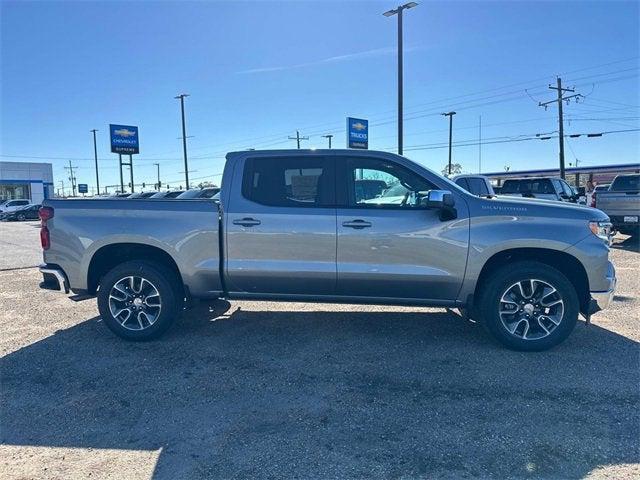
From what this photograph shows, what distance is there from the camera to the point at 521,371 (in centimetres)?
419

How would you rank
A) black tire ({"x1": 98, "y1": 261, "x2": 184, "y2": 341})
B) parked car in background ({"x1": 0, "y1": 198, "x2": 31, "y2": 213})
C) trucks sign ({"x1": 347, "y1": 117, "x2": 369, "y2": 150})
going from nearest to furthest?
black tire ({"x1": 98, "y1": 261, "x2": 184, "y2": 341}) < trucks sign ({"x1": 347, "y1": 117, "x2": 369, "y2": 150}) < parked car in background ({"x1": 0, "y1": 198, "x2": 31, "y2": 213})

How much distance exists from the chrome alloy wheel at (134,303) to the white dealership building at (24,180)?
58.7 metres

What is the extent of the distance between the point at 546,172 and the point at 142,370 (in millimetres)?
64113

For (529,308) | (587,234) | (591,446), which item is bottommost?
(591,446)

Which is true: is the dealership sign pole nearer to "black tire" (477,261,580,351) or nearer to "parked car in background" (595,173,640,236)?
"parked car in background" (595,173,640,236)

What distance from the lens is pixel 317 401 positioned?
3.67 metres

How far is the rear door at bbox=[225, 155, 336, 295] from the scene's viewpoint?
4715mm

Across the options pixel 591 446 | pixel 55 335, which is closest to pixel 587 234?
pixel 591 446

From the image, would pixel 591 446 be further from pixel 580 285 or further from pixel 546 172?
pixel 546 172

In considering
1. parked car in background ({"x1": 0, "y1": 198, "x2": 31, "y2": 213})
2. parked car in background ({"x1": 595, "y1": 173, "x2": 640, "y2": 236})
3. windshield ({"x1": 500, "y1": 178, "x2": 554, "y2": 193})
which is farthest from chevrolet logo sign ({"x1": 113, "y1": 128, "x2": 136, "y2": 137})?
parked car in background ({"x1": 595, "y1": 173, "x2": 640, "y2": 236})

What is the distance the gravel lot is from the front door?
2.14 ft

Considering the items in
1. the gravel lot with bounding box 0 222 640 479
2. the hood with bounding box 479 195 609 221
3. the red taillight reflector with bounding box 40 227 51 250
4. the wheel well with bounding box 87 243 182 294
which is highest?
the hood with bounding box 479 195 609 221

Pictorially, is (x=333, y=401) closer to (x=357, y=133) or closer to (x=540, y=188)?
(x=540, y=188)

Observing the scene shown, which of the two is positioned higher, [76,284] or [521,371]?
[76,284]
